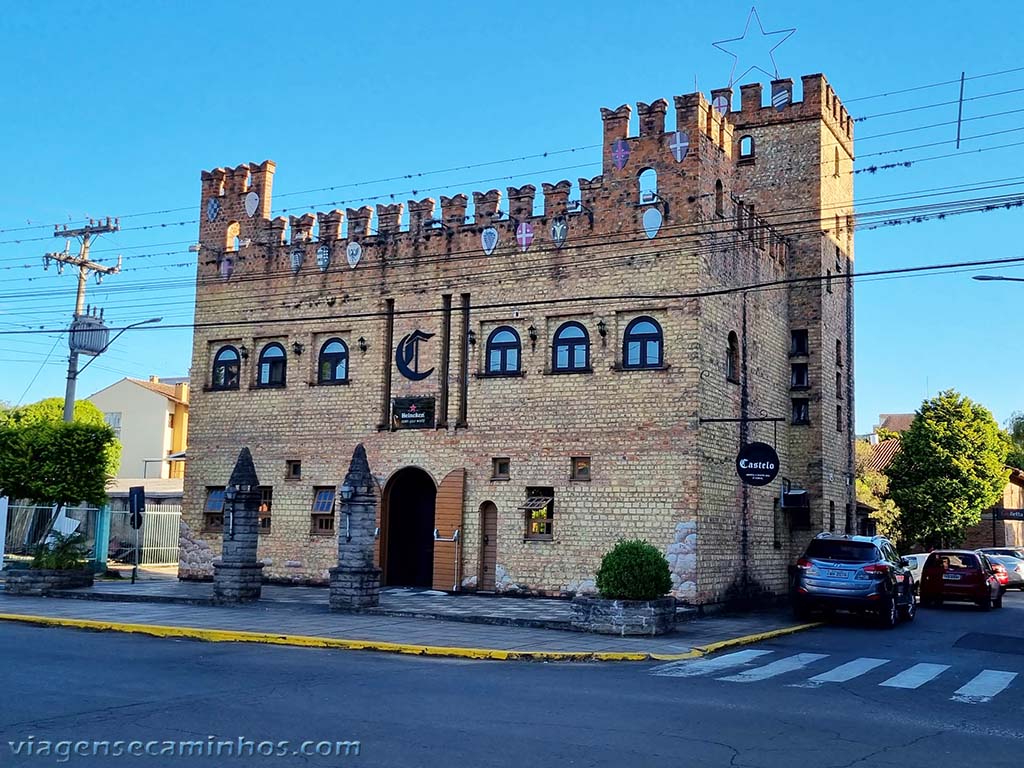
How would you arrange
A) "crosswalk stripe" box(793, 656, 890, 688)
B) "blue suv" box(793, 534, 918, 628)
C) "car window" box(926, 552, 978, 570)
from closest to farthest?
"crosswalk stripe" box(793, 656, 890, 688), "blue suv" box(793, 534, 918, 628), "car window" box(926, 552, 978, 570)

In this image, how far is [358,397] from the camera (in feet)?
88.3

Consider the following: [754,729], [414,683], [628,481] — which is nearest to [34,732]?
[414,683]

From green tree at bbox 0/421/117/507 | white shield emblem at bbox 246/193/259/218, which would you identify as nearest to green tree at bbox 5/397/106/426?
green tree at bbox 0/421/117/507

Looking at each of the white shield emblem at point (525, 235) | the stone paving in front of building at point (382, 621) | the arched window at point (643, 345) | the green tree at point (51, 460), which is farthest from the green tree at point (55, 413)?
the arched window at point (643, 345)

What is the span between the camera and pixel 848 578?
67.1 ft

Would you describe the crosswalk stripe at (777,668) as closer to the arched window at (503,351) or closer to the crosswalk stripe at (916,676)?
the crosswalk stripe at (916,676)

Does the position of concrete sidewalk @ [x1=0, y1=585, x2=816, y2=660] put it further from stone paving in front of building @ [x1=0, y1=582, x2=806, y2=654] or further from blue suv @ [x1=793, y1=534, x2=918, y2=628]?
blue suv @ [x1=793, y1=534, x2=918, y2=628]

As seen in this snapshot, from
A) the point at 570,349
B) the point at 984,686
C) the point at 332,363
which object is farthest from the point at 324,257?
the point at 984,686

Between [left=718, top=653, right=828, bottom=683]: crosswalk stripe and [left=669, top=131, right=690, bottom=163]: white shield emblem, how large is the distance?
12038mm

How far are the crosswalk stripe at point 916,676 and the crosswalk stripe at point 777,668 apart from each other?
4.44 feet

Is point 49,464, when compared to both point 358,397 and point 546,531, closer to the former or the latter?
point 358,397

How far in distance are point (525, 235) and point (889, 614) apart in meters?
12.0

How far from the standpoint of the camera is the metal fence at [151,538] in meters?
39.5

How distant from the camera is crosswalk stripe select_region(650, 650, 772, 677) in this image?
1370 cm
